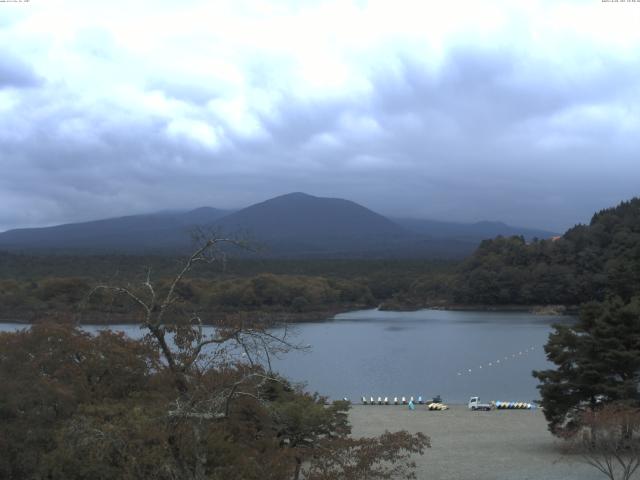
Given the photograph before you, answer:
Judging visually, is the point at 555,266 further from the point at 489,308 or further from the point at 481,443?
the point at 481,443

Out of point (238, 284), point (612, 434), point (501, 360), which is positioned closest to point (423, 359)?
point (501, 360)

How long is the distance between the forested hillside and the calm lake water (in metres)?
10.9

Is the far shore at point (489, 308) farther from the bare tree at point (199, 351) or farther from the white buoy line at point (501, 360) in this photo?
the bare tree at point (199, 351)

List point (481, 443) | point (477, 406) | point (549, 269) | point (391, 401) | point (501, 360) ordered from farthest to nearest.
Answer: point (549, 269)
point (501, 360)
point (391, 401)
point (477, 406)
point (481, 443)

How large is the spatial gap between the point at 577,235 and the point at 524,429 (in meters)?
62.1

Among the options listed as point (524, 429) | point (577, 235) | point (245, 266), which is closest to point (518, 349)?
point (524, 429)

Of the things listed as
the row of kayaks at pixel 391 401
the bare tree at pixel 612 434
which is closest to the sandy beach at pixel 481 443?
the row of kayaks at pixel 391 401

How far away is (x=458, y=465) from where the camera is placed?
14.8m

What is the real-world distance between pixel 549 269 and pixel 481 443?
5896 centimetres

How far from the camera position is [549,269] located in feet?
241

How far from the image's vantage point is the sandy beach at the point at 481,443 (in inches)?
551

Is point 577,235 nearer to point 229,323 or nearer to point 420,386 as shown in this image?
point 420,386

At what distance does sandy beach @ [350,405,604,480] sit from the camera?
551 inches

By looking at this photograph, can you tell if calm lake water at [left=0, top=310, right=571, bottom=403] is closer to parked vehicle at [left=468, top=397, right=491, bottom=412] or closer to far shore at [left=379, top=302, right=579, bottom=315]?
parked vehicle at [left=468, top=397, right=491, bottom=412]
